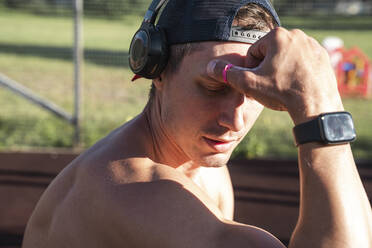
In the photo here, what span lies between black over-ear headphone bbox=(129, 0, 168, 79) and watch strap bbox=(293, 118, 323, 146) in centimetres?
61

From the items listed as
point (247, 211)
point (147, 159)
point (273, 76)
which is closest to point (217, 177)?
point (147, 159)

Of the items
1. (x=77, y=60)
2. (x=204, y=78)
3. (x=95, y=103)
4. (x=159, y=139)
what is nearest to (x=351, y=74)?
(x=95, y=103)

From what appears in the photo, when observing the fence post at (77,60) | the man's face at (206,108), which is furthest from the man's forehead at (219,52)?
the fence post at (77,60)

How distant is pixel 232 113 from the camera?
169 centimetres

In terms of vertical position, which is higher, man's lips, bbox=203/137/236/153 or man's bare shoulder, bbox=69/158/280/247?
man's lips, bbox=203/137/236/153

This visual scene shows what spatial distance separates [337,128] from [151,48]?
2.44 feet

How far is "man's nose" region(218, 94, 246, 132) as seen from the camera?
168 cm

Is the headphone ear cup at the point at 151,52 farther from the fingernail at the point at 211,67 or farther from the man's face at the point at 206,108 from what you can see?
the fingernail at the point at 211,67

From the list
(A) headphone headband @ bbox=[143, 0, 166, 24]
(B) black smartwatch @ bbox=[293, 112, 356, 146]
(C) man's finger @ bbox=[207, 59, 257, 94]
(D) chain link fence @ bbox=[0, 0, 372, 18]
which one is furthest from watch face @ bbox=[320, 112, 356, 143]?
(D) chain link fence @ bbox=[0, 0, 372, 18]

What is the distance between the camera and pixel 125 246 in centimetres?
165

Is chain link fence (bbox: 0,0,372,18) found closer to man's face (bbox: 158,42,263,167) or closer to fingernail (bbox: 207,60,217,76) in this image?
man's face (bbox: 158,42,263,167)

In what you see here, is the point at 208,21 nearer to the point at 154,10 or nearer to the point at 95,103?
the point at 154,10

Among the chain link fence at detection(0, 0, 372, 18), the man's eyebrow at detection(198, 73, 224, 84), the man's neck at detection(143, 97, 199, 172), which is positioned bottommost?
the man's neck at detection(143, 97, 199, 172)

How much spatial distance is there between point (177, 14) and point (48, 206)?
0.94 metres
